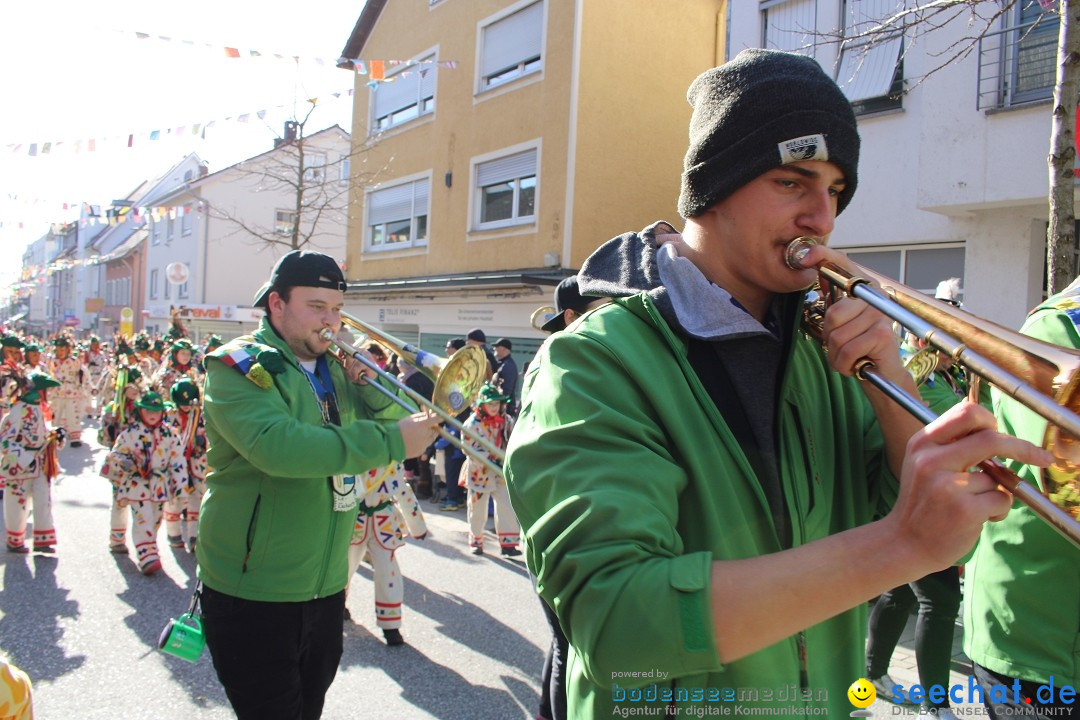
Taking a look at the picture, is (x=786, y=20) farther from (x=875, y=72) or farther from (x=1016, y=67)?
(x=1016, y=67)

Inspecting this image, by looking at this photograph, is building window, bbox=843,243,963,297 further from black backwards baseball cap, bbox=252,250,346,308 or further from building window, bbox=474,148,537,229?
black backwards baseball cap, bbox=252,250,346,308

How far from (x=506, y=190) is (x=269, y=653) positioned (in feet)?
45.8

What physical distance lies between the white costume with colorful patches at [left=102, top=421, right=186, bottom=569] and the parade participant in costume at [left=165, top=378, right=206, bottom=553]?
32cm

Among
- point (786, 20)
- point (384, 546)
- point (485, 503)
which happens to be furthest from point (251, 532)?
point (786, 20)

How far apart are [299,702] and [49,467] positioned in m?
6.07

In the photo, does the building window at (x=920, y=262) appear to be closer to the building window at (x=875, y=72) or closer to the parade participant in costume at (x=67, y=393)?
the building window at (x=875, y=72)

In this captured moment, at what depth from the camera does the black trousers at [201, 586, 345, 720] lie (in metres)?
2.59

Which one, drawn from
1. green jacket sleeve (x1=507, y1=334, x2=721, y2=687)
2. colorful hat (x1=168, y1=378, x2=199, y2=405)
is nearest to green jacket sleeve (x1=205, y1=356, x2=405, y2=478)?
green jacket sleeve (x1=507, y1=334, x2=721, y2=687)

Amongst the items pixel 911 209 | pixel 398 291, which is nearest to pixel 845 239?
pixel 911 209

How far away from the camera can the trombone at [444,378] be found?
11.3 ft

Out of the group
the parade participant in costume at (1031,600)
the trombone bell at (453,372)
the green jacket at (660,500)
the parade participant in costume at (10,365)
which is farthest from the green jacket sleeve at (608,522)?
the parade participant in costume at (10,365)

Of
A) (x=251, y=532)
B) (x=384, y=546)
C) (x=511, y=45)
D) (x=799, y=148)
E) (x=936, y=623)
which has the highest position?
(x=511, y=45)

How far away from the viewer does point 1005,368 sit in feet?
3.92

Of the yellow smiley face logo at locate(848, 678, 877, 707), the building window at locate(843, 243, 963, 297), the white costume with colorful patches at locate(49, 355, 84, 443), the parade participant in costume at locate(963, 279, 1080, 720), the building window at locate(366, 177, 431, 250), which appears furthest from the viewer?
the building window at locate(366, 177, 431, 250)
